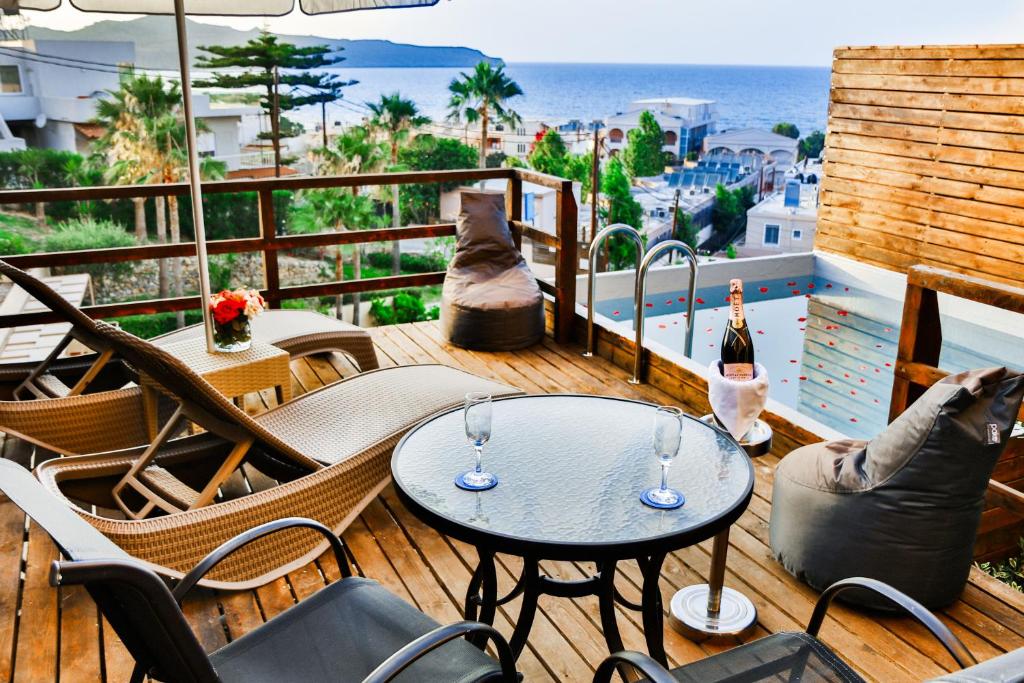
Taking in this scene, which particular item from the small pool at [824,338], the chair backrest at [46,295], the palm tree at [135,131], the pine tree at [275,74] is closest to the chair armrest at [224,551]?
the chair backrest at [46,295]

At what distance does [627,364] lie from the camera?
4938mm

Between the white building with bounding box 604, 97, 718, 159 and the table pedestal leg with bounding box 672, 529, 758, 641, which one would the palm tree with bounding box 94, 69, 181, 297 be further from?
the table pedestal leg with bounding box 672, 529, 758, 641

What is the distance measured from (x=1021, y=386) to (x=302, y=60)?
48.3 metres

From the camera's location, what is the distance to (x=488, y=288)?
536 centimetres

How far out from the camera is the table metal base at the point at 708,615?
258cm

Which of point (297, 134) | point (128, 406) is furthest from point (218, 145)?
point (128, 406)

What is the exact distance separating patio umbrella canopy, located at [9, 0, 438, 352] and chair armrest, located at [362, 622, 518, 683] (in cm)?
249

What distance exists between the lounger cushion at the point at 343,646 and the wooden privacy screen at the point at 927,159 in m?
8.94

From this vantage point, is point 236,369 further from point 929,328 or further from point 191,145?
point 929,328

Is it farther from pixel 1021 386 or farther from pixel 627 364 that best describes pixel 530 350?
pixel 1021 386

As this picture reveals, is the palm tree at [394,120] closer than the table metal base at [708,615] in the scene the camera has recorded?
No

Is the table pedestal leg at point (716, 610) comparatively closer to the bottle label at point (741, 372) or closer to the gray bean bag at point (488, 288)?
the bottle label at point (741, 372)

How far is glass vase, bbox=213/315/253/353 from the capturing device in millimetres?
3842

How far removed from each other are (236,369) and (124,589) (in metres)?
2.39
